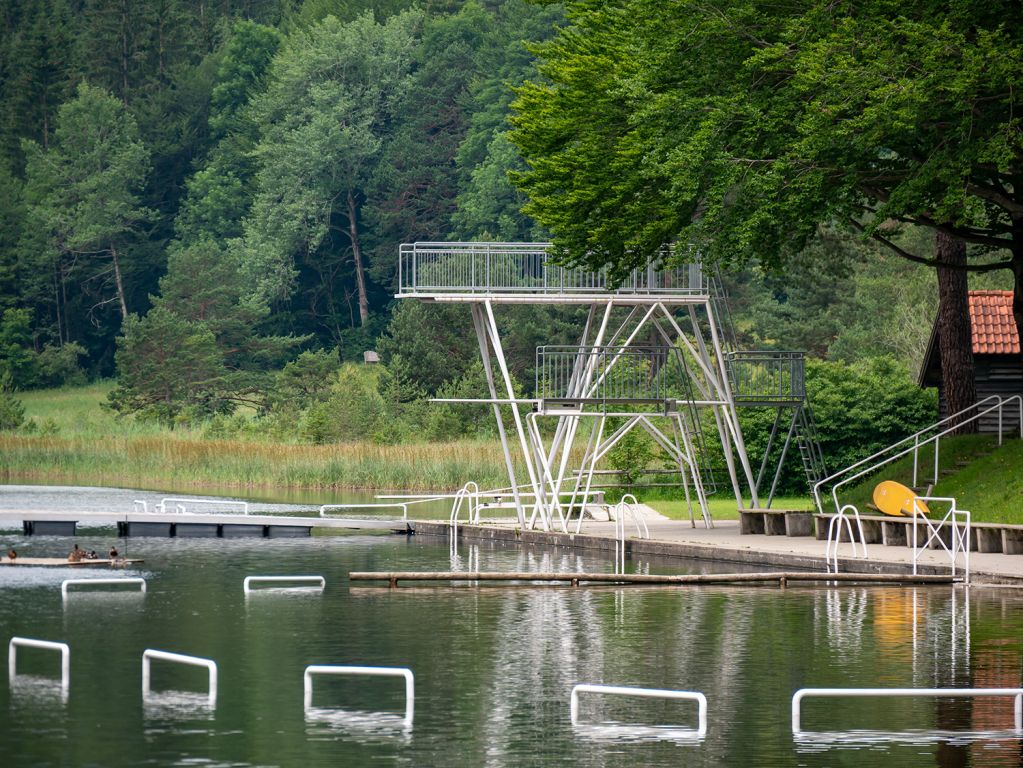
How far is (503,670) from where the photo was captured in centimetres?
2375

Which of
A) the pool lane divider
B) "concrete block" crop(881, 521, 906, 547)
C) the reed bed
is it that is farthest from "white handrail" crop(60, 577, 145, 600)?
the reed bed

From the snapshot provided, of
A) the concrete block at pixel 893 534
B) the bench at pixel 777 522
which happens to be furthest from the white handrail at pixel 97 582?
the concrete block at pixel 893 534

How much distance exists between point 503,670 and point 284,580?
12393 millimetres

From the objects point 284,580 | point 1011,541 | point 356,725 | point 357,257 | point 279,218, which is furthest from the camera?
point 357,257

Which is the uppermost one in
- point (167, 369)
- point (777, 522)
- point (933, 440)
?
point (167, 369)

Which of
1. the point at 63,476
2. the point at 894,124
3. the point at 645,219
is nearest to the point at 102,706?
the point at 894,124

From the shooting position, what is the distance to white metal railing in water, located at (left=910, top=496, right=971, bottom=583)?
3284 centimetres

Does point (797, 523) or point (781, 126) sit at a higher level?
point (781, 126)

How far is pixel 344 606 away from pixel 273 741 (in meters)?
11.9

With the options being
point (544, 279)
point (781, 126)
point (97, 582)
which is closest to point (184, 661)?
point (97, 582)

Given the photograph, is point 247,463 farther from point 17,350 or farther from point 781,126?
point 17,350

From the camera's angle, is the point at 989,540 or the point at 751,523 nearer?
the point at 989,540

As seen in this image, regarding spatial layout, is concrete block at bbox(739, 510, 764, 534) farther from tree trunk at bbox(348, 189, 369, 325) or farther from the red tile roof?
tree trunk at bbox(348, 189, 369, 325)

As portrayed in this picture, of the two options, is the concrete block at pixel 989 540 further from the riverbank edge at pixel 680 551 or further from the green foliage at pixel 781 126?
the green foliage at pixel 781 126
